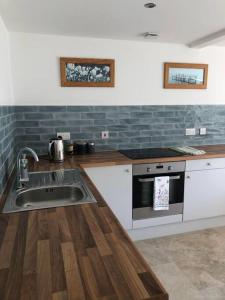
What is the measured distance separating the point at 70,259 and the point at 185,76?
2.74 meters

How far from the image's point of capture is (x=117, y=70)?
2861mm

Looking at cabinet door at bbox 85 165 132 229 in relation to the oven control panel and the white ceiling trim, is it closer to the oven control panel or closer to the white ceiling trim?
the oven control panel

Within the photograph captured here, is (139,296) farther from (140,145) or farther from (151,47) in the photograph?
(151,47)

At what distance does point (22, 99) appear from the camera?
104 inches

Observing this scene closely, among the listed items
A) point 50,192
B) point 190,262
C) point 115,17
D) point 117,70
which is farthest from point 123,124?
point 190,262

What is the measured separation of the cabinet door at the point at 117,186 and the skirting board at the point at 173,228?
209mm

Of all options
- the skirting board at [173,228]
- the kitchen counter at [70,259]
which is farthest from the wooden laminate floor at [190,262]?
the kitchen counter at [70,259]

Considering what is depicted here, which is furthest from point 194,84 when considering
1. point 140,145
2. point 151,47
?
point 140,145

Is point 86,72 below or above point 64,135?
above

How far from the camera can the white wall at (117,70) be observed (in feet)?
8.54

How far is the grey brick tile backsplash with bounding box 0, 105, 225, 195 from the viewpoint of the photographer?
269cm

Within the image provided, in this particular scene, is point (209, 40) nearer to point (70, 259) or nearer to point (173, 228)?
point (173, 228)

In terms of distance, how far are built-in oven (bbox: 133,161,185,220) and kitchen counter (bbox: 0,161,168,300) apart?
1271 mm

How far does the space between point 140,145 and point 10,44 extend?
180cm
